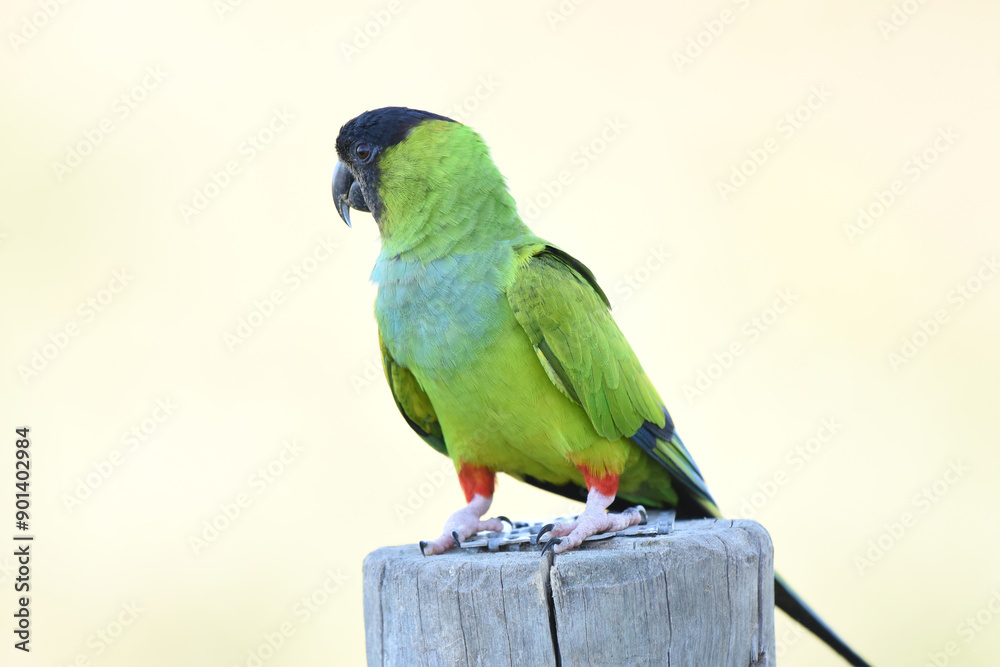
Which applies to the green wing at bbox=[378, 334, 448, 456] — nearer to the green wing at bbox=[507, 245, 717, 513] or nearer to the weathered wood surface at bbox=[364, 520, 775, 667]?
the green wing at bbox=[507, 245, 717, 513]

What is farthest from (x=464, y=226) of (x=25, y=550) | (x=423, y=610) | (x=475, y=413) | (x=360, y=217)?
(x=360, y=217)

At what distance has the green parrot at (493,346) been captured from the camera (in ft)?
13.3

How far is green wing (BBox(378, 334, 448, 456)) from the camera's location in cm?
457

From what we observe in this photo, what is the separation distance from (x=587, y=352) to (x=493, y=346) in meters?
0.47

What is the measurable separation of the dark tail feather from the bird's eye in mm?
3199

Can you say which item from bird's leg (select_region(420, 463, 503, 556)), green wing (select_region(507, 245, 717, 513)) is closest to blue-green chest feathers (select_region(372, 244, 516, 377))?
green wing (select_region(507, 245, 717, 513))

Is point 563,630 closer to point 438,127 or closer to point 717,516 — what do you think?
point 717,516

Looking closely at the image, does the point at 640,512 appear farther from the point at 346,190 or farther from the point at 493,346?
the point at 346,190

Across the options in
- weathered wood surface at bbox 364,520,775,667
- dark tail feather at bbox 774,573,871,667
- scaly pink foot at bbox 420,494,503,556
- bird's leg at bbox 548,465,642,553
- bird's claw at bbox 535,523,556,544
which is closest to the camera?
weathered wood surface at bbox 364,520,775,667

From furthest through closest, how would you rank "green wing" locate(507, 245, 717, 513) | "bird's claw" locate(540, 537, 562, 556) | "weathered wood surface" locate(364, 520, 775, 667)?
"green wing" locate(507, 245, 717, 513)
"bird's claw" locate(540, 537, 562, 556)
"weathered wood surface" locate(364, 520, 775, 667)

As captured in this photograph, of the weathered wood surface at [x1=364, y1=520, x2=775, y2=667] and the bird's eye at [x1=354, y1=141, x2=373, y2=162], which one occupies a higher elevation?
the bird's eye at [x1=354, y1=141, x2=373, y2=162]

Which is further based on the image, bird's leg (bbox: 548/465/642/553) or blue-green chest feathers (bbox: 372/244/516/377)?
blue-green chest feathers (bbox: 372/244/516/377)

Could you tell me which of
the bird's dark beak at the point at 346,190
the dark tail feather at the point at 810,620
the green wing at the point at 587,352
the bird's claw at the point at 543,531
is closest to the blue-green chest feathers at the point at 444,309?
the green wing at the point at 587,352

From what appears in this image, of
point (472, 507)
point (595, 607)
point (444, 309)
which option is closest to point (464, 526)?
point (472, 507)
